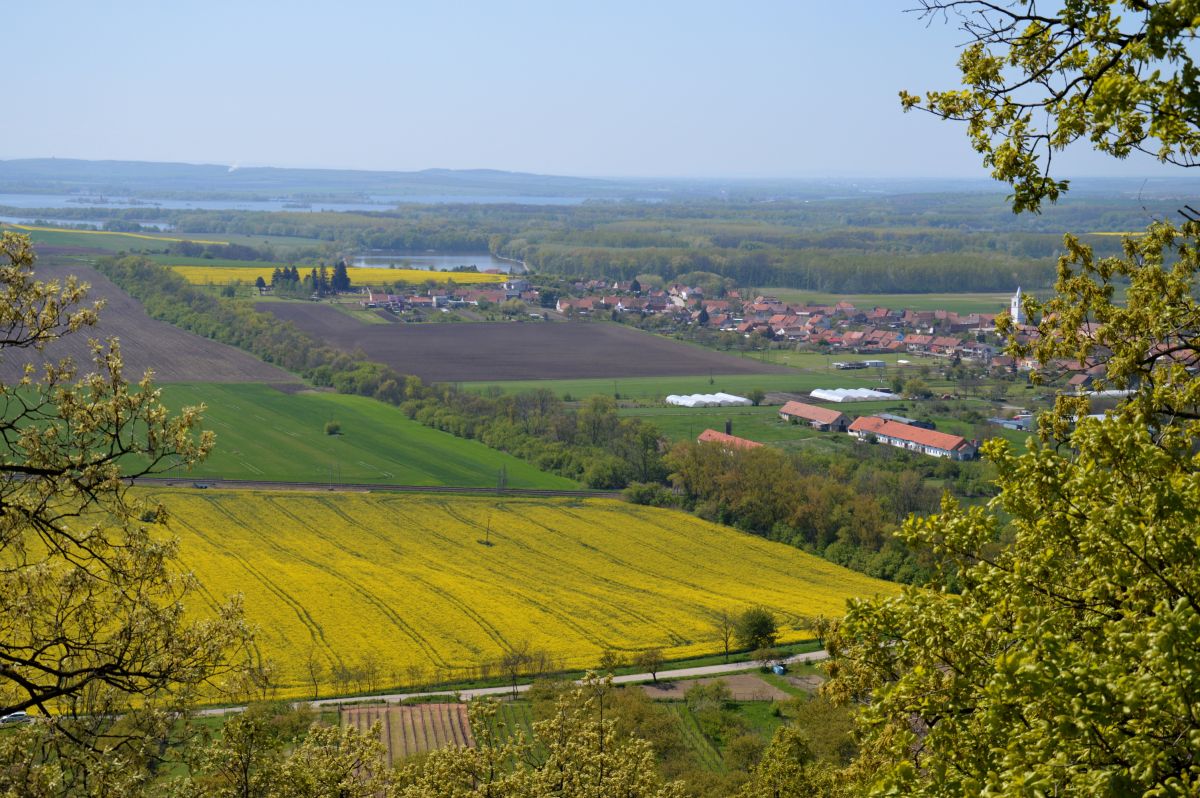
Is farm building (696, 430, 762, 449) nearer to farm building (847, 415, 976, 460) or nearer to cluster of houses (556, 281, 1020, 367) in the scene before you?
farm building (847, 415, 976, 460)

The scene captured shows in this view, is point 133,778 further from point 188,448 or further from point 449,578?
point 449,578

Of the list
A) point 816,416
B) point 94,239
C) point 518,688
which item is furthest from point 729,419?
point 94,239

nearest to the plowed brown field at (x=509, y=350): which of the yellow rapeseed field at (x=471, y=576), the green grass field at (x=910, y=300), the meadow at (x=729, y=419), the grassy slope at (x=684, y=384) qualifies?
the grassy slope at (x=684, y=384)

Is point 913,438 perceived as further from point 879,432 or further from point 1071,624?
point 1071,624

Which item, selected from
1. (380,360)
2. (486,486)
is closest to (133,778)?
(486,486)

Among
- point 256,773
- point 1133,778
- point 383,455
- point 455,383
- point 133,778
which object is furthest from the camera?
point 455,383

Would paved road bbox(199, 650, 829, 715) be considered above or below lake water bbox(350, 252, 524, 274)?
below

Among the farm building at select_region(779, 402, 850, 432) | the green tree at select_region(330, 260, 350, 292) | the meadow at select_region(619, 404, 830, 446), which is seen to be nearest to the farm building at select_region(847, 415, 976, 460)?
the farm building at select_region(779, 402, 850, 432)
